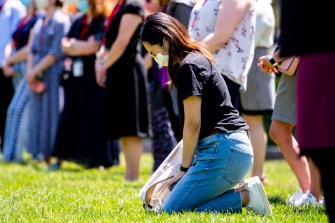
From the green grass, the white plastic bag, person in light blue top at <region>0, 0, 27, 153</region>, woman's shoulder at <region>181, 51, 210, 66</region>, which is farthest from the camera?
person in light blue top at <region>0, 0, 27, 153</region>

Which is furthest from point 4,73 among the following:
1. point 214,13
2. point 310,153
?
point 310,153

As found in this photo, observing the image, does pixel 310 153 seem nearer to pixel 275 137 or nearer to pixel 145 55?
pixel 275 137

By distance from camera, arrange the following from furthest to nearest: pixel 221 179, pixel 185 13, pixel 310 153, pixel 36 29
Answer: pixel 36 29, pixel 185 13, pixel 221 179, pixel 310 153

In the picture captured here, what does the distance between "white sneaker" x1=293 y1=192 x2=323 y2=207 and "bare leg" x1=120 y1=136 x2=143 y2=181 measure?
2455 millimetres

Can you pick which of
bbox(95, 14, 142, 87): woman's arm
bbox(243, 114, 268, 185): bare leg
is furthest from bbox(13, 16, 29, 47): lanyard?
bbox(243, 114, 268, 185): bare leg

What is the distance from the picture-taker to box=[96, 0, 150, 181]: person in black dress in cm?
774

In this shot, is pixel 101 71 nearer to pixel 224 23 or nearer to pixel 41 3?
pixel 224 23

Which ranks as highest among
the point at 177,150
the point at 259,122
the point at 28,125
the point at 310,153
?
the point at 310,153

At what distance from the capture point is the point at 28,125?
10.5 m

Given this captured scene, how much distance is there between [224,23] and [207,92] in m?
1.07

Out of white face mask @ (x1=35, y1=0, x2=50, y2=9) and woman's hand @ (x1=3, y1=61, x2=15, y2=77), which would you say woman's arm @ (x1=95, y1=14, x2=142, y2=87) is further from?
woman's hand @ (x1=3, y1=61, x2=15, y2=77)

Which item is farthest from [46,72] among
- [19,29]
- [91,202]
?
[91,202]

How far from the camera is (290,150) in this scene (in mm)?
5953

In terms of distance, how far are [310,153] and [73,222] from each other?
5.35 ft
